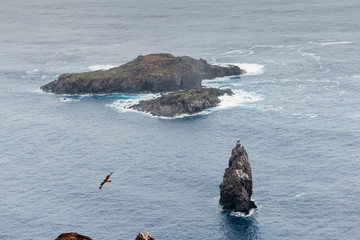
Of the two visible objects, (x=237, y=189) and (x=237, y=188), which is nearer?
(x=237, y=188)

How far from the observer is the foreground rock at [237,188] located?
152 metres

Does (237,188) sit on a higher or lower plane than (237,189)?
higher

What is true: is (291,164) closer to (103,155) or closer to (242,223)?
(242,223)

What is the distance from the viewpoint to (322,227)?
475 ft

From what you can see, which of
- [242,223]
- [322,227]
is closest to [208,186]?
[242,223]

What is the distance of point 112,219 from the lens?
154000 mm

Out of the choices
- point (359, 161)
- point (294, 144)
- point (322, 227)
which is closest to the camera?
point (322, 227)

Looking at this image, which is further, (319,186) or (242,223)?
(319,186)

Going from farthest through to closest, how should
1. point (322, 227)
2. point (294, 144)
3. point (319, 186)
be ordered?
point (294, 144) → point (319, 186) → point (322, 227)

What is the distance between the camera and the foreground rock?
152125mm

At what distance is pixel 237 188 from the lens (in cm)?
15200

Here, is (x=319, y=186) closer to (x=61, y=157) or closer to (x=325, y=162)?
(x=325, y=162)

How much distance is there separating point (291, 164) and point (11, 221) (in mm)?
79760

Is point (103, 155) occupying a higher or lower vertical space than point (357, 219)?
higher
